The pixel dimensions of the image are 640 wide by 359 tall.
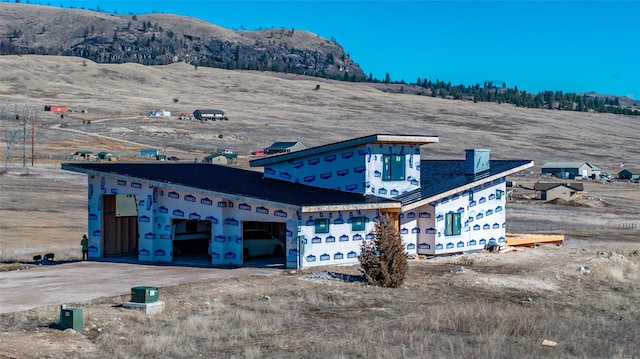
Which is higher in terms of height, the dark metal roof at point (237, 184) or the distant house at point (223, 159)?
the distant house at point (223, 159)

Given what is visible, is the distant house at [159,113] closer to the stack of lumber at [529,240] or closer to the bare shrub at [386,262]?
the stack of lumber at [529,240]

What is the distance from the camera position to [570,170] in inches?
3848

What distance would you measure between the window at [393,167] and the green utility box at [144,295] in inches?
552

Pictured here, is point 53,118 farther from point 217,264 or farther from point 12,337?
point 12,337

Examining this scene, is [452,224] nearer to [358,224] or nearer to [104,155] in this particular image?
[358,224]

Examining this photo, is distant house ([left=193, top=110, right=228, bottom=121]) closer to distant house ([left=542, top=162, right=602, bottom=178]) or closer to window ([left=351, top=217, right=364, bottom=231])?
distant house ([left=542, top=162, right=602, bottom=178])

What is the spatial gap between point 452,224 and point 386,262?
9.30 metres

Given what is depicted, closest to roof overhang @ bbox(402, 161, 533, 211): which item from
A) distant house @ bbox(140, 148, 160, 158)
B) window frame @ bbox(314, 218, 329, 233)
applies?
window frame @ bbox(314, 218, 329, 233)

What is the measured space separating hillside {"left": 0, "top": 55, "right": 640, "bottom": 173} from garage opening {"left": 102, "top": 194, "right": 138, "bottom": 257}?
179 feet

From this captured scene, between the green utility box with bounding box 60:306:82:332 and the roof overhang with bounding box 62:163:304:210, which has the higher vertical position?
the roof overhang with bounding box 62:163:304:210

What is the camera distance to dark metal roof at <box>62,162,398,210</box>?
2947 cm

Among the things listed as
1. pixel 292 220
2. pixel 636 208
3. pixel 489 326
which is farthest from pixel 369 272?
pixel 636 208

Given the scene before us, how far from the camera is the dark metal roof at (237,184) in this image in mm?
29469

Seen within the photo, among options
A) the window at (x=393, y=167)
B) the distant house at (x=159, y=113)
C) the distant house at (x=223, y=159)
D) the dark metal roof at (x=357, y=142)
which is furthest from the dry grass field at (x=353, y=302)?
the distant house at (x=159, y=113)
